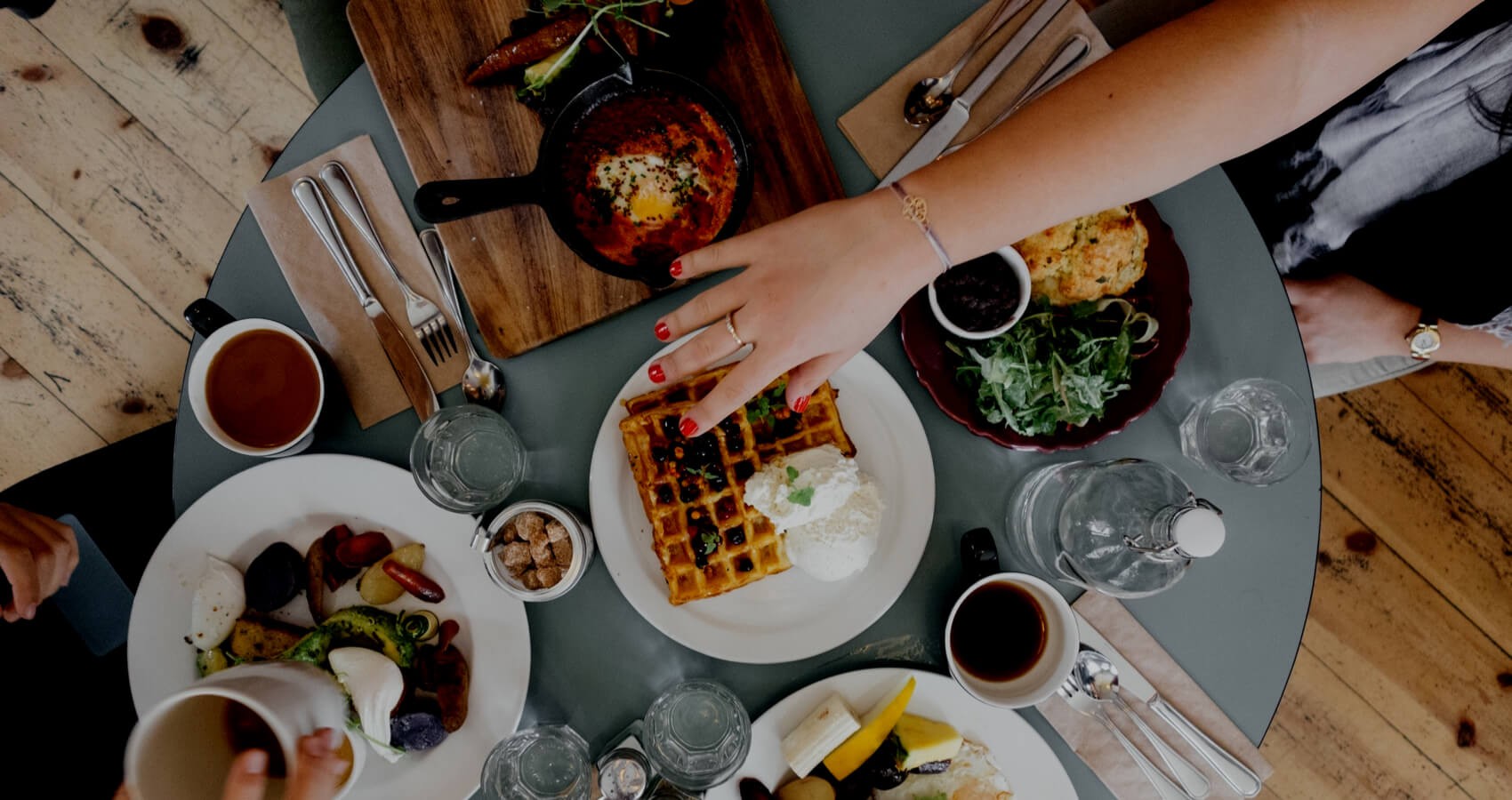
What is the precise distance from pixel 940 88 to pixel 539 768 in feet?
5.24

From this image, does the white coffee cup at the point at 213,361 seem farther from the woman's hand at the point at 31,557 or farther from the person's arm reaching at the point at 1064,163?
the person's arm reaching at the point at 1064,163

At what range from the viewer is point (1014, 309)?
1.55m

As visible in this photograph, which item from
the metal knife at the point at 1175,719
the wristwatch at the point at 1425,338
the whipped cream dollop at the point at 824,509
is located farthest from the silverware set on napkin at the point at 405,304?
the wristwatch at the point at 1425,338

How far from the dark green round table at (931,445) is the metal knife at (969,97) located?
5.0 inches

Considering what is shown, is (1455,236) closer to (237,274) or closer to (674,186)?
(674,186)

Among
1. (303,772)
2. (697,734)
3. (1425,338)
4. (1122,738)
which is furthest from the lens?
(1425,338)

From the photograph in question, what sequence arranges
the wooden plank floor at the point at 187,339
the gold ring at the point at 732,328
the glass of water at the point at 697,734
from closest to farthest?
the gold ring at the point at 732,328 < the glass of water at the point at 697,734 < the wooden plank floor at the point at 187,339

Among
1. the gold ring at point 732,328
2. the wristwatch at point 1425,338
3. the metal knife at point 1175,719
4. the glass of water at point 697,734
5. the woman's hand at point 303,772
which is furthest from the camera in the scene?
the wristwatch at point 1425,338

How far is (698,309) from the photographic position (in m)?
1.39

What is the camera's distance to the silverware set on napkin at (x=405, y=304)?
1.64 m

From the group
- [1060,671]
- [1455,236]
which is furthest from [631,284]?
[1455,236]

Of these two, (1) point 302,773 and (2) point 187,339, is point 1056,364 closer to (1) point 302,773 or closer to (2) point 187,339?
(1) point 302,773

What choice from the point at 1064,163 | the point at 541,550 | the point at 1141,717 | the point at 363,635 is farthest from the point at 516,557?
the point at 1141,717

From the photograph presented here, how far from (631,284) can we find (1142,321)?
105 centimetres
